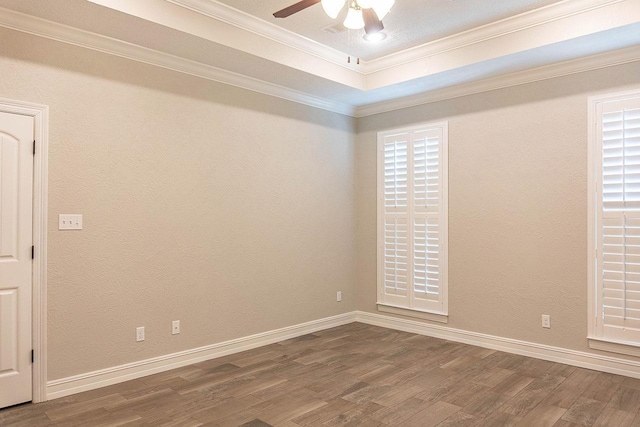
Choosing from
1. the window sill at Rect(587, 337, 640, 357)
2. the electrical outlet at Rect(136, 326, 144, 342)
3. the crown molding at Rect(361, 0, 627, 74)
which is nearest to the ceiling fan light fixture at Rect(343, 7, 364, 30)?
the crown molding at Rect(361, 0, 627, 74)

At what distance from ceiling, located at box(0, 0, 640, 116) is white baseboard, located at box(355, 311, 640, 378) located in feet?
8.53

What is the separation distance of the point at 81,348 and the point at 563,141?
4546 mm

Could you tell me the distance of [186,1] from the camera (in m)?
3.29

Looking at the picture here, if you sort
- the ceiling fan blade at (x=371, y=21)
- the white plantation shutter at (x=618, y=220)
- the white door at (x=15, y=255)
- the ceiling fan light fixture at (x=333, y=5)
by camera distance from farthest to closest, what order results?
the white plantation shutter at (x=618, y=220) → the white door at (x=15, y=255) → the ceiling fan blade at (x=371, y=21) → the ceiling fan light fixture at (x=333, y=5)

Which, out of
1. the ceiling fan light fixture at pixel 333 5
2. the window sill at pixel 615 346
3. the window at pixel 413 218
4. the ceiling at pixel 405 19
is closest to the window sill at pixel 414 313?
the window at pixel 413 218

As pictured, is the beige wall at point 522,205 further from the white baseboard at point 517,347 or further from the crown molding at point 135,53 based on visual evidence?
the crown molding at point 135,53

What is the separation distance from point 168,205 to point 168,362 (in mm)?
1403

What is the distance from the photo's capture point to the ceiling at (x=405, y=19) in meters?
3.45

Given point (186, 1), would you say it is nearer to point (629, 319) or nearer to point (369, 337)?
point (369, 337)

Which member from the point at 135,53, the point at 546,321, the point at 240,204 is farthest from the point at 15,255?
the point at 546,321

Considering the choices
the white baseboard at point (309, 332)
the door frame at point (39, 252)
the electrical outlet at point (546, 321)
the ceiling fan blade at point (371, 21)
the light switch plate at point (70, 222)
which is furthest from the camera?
the electrical outlet at point (546, 321)

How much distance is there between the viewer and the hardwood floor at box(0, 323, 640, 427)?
290cm

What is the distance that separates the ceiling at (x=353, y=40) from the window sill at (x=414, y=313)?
2491mm

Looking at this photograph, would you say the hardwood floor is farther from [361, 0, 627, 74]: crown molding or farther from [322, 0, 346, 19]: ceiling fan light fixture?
[361, 0, 627, 74]: crown molding
